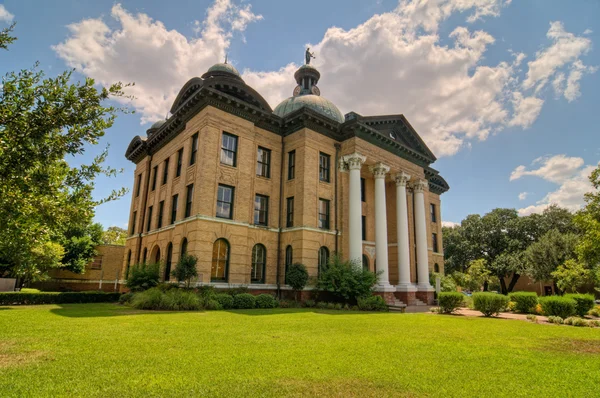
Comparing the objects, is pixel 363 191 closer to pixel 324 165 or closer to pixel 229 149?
pixel 324 165

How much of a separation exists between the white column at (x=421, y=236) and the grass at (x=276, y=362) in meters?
17.4

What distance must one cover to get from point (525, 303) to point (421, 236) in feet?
31.4

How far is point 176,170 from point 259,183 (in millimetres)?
6013

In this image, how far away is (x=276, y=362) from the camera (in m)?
6.38

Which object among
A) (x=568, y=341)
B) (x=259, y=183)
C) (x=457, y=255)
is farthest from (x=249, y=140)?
(x=457, y=255)

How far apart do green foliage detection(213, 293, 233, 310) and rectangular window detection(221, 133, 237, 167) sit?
8092mm

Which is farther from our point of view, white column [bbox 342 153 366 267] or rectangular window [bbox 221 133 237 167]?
white column [bbox 342 153 366 267]

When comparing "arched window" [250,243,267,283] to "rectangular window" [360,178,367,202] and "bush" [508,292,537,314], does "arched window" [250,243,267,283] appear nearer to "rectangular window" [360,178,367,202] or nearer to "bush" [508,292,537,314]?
"rectangular window" [360,178,367,202]

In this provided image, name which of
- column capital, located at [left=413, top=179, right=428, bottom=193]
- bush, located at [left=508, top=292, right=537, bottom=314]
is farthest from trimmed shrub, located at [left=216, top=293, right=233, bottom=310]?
column capital, located at [left=413, top=179, right=428, bottom=193]

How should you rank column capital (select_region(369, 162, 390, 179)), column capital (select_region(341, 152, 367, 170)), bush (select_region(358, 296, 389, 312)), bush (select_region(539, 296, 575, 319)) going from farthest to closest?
1. column capital (select_region(369, 162, 390, 179))
2. column capital (select_region(341, 152, 367, 170))
3. bush (select_region(358, 296, 389, 312))
4. bush (select_region(539, 296, 575, 319))

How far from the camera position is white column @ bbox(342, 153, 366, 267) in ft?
76.8

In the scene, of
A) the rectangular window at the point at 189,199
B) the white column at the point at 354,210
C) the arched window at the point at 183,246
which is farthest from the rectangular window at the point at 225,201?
the white column at the point at 354,210

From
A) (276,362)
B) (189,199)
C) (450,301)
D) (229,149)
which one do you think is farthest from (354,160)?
(276,362)

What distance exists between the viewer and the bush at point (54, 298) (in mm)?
18045
